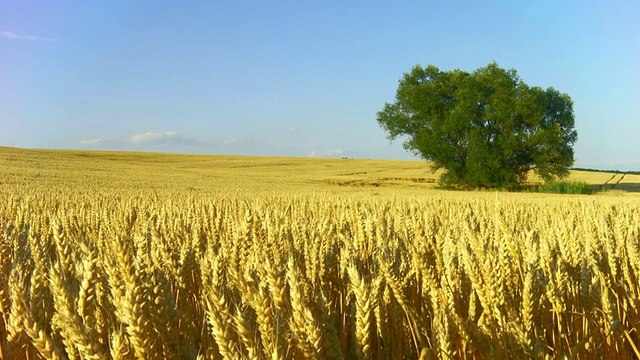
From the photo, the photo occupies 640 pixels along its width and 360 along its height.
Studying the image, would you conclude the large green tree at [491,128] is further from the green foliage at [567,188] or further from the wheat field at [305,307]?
the wheat field at [305,307]

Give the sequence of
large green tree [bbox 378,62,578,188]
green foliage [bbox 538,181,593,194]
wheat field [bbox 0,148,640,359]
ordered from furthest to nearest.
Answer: large green tree [bbox 378,62,578,188] < green foliage [bbox 538,181,593,194] < wheat field [bbox 0,148,640,359]

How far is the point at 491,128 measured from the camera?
34.2 m

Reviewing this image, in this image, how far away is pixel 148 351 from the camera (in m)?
1.31

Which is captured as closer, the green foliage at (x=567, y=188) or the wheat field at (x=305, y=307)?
the wheat field at (x=305, y=307)

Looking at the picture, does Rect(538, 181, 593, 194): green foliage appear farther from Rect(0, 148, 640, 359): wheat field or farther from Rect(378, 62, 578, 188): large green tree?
Rect(0, 148, 640, 359): wheat field

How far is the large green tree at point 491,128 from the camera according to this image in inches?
1297

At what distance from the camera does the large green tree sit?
108ft

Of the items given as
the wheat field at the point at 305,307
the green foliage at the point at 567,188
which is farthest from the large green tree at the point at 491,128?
the wheat field at the point at 305,307

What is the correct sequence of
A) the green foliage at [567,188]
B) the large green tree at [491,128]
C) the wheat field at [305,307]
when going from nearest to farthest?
1. the wheat field at [305,307]
2. the green foliage at [567,188]
3. the large green tree at [491,128]

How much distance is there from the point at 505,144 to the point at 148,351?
34.0 meters

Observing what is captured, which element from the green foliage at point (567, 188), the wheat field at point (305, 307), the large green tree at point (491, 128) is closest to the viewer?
the wheat field at point (305, 307)

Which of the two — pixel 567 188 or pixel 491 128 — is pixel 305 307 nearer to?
pixel 567 188

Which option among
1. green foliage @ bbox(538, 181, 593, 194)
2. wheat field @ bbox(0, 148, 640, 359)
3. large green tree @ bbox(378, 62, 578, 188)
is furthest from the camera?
large green tree @ bbox(378, 62, 578, 188)

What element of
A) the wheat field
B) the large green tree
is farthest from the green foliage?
the wheat field
